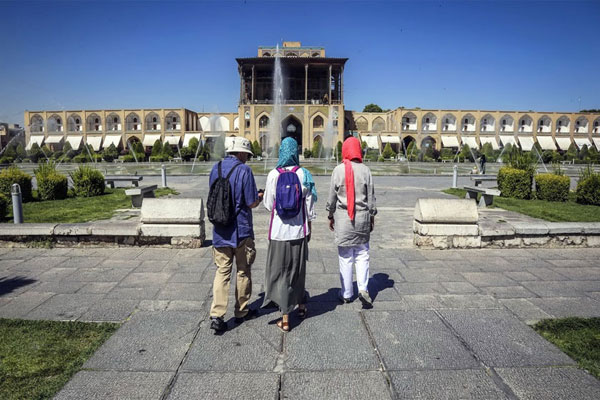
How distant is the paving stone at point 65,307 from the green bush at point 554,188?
10637 mm

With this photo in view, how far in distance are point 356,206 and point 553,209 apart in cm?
734

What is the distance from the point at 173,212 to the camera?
5.20 metres

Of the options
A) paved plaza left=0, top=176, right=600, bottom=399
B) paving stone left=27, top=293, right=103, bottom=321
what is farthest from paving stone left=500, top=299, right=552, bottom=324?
paving stone left=27, top=293, right=103, bottom=321

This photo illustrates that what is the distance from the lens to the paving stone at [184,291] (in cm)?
357

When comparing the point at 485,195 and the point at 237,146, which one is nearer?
the point at 237,146

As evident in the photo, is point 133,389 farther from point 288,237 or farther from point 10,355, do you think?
point 288,237

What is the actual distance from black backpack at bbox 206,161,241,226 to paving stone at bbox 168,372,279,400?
1.02 meters

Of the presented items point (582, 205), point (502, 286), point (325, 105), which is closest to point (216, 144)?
point (325, 105)

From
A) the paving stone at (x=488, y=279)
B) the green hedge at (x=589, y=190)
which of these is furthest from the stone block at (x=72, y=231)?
the green hedge at (x=589, y=190)

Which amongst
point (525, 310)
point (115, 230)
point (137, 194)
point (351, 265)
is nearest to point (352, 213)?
point (351, 265)

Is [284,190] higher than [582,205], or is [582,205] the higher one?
[284,190]

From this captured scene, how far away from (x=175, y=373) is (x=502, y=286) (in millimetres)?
3109

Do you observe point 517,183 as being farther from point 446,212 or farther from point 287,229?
point 287,229

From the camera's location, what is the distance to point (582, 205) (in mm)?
9578
